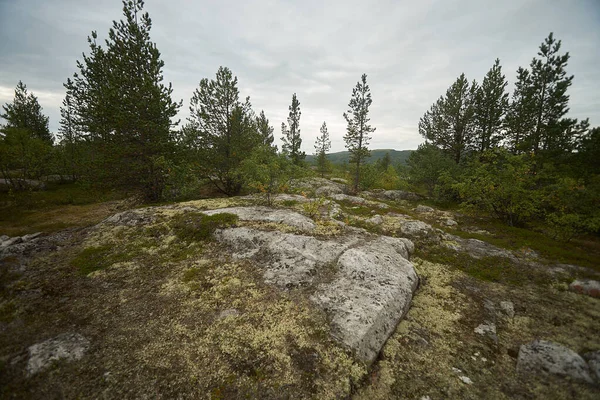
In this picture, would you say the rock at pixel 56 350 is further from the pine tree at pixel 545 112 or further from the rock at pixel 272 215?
the pine tree at pixel 545 112

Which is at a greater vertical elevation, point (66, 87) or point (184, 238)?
point (66, 87)

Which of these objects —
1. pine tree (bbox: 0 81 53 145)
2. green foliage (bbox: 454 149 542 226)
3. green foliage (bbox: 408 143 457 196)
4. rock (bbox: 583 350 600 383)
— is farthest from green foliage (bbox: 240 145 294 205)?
pine tree (bbox: 0 81 53 145)

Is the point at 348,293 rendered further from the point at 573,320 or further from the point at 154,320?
the point at 573,320

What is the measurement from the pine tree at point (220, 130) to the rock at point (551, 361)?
19.8 metres

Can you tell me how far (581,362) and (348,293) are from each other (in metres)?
4.95

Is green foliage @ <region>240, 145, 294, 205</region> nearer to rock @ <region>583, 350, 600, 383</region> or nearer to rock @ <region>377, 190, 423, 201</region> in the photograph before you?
rock @ <region>583, 350, 600, 383</region>

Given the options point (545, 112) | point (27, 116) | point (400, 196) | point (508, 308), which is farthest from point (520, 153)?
point (27, 116)

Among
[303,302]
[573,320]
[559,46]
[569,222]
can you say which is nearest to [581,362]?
[573,320]

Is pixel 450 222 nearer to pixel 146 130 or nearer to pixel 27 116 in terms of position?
pixel 146 130

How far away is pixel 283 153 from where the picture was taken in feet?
44.5

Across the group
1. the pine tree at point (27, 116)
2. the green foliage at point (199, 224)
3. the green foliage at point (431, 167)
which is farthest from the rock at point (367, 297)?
the pine tree at point (27, 116)

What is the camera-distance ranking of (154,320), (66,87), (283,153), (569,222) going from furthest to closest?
(66,87), (283,153), (569,222), (154,320)

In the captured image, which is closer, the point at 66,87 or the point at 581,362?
the point at 581,362

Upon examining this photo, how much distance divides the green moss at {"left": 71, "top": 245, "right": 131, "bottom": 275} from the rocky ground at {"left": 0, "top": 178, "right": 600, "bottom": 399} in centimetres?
7
